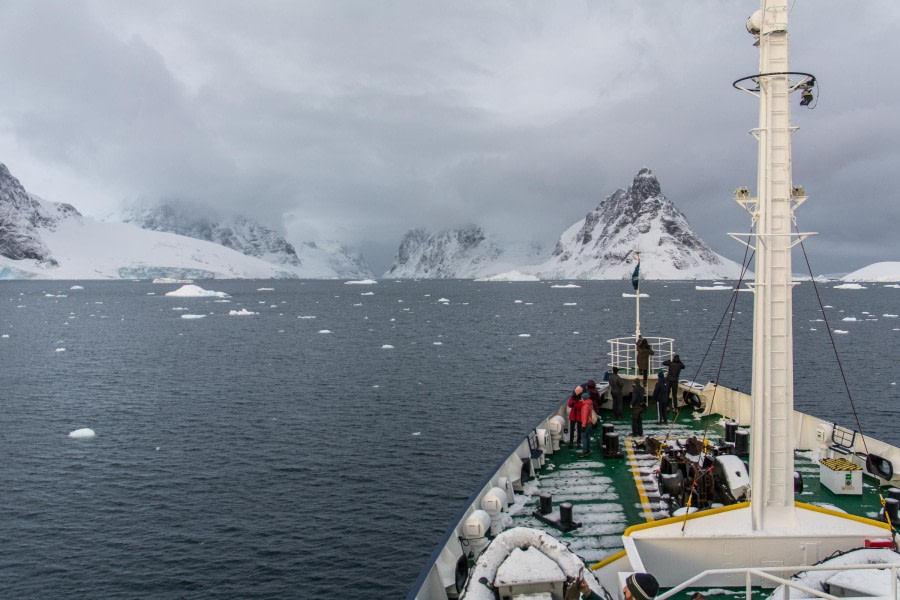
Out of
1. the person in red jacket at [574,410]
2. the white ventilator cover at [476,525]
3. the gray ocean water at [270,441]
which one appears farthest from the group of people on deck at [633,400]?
the gray ocean water at [270,441]

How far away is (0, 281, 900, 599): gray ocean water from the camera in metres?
18.7

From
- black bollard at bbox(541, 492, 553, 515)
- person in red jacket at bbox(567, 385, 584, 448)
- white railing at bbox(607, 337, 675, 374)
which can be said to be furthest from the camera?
white railing at bbox(607, 337, 675, 374)

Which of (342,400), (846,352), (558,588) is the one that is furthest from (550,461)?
(846,352)

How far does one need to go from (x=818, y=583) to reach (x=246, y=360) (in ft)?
174

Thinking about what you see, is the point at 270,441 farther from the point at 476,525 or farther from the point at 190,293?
the point at 190,293

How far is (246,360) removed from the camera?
2195 inches

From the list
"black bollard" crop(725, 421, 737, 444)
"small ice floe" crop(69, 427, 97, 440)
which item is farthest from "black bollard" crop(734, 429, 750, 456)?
"small ice floe" crop(69, 427, 97, 440)

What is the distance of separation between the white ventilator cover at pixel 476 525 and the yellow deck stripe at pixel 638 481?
11.6 ft

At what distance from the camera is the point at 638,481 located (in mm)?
15086

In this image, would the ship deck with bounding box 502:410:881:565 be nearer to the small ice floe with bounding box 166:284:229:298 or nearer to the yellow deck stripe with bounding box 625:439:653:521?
the yellow deck stripe with bounding box 625:439:653:521

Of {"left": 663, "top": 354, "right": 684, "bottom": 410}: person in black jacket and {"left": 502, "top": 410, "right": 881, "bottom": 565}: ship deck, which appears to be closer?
{"left": 502, "top": 410, "right": 881, "bottom": 565}: ship deck

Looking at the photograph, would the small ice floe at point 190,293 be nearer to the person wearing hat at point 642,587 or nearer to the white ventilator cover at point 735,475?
the white ventilator cover at point 735,475

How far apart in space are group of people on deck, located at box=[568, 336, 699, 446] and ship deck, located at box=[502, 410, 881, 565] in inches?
21.8

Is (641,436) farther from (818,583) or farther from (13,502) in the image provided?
(13,502)
